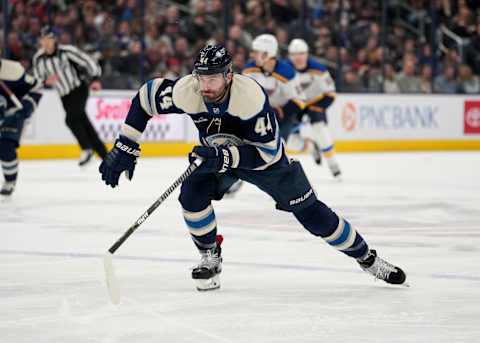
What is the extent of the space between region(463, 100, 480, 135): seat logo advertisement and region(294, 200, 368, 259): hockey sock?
1195 centimetres

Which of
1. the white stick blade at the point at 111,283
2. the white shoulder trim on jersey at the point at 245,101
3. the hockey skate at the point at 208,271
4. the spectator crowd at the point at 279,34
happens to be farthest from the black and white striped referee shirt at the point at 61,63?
the white stick blade at the point at 111,283

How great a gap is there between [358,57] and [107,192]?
23.5ft

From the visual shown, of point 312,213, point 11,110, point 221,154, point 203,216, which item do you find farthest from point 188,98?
point 11,110

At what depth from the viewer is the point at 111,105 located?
13.1 m

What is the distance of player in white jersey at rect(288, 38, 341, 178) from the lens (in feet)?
34.5

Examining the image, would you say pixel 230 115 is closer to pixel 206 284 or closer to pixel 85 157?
pixel 206 284

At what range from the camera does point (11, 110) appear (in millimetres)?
8031

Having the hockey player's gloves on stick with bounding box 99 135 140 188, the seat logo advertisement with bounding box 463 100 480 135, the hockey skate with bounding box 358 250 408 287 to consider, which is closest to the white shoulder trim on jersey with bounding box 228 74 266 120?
the hockey player's gloves on stick with bounding box 99 135 140 188

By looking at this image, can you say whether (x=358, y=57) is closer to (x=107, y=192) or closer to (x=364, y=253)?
(x=107, y=192)

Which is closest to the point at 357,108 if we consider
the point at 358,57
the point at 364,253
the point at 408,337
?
the point at 358,57

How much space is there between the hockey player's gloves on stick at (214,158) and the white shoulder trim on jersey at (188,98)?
0.17 meters

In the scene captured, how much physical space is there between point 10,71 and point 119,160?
13.2 feet

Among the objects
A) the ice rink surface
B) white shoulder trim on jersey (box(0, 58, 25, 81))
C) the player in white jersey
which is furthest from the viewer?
the player in white jersey

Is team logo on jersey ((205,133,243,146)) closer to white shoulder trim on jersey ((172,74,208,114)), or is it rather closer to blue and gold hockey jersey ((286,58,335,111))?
white shoulder trim on jersey ((172,74,208,114))
